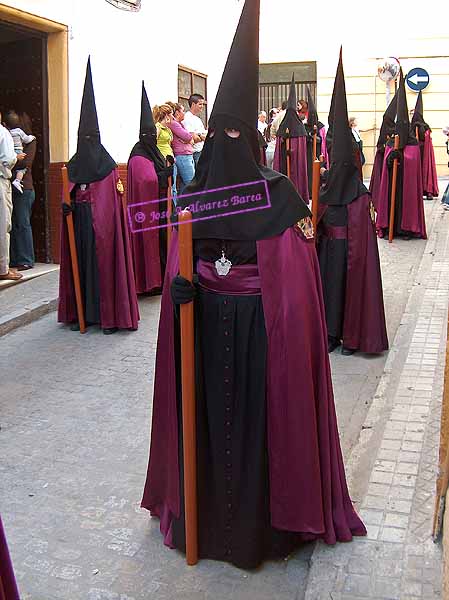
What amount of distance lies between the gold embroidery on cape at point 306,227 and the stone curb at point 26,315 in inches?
195

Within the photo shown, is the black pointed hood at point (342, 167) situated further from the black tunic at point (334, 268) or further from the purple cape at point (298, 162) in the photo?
the purple cape at point (298, 162)

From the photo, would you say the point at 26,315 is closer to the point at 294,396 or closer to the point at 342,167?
the point at 342,167

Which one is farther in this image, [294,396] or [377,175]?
[377,175]

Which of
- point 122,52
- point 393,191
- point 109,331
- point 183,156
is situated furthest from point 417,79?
point 109,331

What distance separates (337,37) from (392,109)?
9199 millimetres

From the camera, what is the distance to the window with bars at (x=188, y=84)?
13664mm

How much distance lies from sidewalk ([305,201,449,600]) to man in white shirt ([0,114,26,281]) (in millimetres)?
4652

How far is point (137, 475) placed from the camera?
14.5ft

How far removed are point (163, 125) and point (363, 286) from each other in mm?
4620

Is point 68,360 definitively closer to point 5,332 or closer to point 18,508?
point 5,332

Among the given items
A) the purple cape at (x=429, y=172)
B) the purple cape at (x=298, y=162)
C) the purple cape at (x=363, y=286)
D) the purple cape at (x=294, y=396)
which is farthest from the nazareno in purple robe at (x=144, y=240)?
the purple cape at (x=429, y=172)

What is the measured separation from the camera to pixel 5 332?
7492mm

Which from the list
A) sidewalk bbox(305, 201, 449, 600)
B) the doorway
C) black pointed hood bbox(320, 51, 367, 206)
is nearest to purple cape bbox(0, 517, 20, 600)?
sidewalk bbox(305, 201, 449, 600)

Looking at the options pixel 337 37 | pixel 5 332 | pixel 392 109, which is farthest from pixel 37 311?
pixel 337 37
